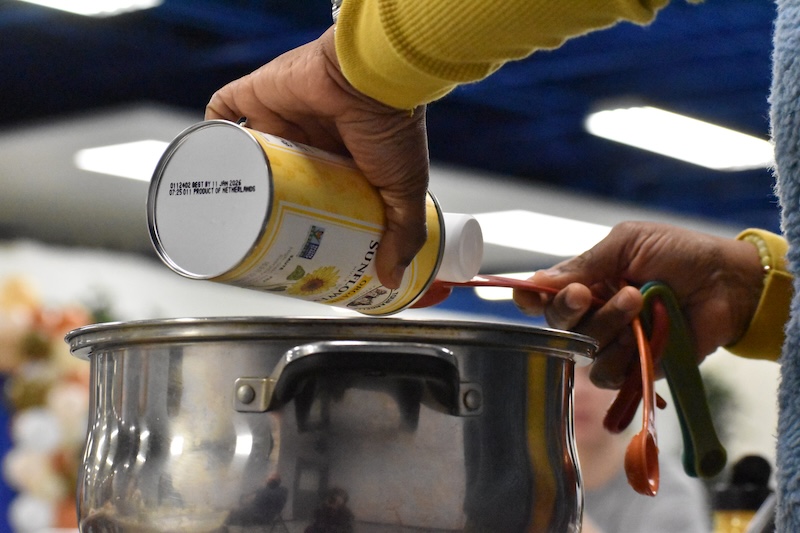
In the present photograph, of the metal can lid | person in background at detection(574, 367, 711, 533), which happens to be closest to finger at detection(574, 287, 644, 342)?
the metal can lid

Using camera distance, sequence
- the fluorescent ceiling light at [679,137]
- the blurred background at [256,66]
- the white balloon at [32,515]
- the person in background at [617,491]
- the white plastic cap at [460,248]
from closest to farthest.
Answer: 1. the white plastic cap at [460,248]
2. the person in background at [617,491]
3. the white balloon at [32,515]
4. the blurred background at [256,66]
5. the fluorescent ceiling light at [679,137]

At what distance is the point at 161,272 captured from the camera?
4.72 meters

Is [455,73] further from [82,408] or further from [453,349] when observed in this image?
[82,408]

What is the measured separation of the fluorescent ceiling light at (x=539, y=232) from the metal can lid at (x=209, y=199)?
4.81 meters

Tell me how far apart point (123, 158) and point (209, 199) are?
12.2 feet

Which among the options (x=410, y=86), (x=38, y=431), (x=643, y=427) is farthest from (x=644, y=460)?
(x=38, y=431)

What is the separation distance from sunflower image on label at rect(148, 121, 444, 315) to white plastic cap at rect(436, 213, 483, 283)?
10 cm

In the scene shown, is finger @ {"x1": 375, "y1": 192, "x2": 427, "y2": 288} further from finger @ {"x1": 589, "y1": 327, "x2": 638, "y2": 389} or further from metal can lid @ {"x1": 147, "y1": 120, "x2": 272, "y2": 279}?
finger @ {"x1": 589, "y1": 327, "x2": 638, "y2": 389}

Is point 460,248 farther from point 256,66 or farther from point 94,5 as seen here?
point 256,66

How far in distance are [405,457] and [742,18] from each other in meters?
3.45

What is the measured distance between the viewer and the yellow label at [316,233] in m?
0.56

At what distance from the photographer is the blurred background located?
11.2 ft

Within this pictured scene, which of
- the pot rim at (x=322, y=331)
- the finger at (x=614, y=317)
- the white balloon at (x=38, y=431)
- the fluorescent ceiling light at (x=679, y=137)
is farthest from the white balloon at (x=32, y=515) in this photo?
the fluorescent ceiling light at (x=679, y=137)

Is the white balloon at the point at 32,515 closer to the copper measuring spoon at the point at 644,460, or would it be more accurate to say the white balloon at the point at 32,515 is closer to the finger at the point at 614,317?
the finger at the point at 614,317
